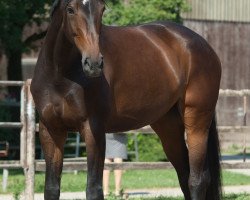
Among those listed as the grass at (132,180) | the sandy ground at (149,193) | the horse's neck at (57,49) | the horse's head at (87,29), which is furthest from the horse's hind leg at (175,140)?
the grass at (132,180)

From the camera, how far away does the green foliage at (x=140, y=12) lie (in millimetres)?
14578

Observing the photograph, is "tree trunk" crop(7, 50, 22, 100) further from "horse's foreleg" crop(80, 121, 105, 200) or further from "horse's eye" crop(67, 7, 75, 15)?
"horse's eye" crop(67, 7, 75, 15)

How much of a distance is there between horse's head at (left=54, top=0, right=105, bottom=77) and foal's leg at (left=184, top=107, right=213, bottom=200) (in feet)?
5.47

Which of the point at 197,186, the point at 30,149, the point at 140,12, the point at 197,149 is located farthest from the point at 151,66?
the point at 140,12

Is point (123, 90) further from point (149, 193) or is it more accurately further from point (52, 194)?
point (149, 193)

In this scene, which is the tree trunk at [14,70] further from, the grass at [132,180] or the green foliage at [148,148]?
the green foliage at [148,148]

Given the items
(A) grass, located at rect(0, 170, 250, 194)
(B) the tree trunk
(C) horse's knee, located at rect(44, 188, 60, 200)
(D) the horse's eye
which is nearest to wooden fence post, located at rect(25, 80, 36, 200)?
(A) grass, located at rect(0, 170, 250, 194)

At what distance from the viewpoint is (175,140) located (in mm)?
6434

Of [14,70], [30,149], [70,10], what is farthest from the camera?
[14,70]

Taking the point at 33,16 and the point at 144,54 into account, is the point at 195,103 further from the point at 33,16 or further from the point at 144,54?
the point at 33,16

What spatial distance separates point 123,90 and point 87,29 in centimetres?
85

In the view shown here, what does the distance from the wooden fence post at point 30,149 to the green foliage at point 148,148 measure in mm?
5211

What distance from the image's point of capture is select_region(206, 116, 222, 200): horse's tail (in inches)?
255

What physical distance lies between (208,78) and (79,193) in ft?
13.0
